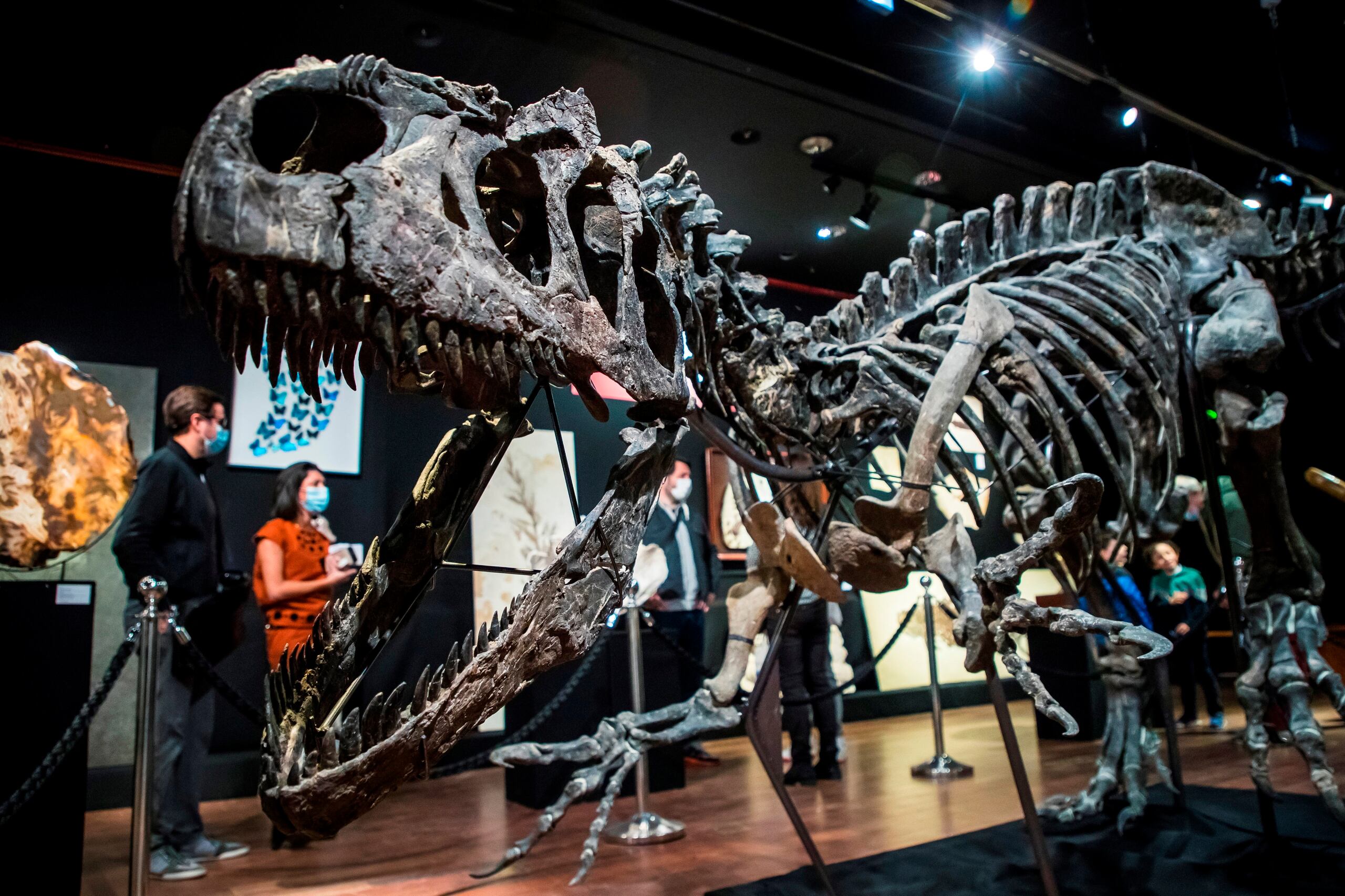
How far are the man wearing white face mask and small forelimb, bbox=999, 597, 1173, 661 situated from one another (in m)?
3.56

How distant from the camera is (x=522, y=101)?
524 cm

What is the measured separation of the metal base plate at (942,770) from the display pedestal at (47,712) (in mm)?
4302

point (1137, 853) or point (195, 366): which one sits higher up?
point (195, 366)

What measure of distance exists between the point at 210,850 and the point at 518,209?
3571 mm

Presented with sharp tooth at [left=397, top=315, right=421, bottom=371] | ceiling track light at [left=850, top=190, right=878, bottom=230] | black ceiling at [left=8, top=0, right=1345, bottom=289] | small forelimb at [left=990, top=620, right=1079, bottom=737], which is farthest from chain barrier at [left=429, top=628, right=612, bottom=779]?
ceiling track light at [left=850, top=190, right=878, bottom=230]

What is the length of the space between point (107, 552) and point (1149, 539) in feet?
18.3

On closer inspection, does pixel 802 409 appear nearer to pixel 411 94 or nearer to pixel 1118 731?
pixel 411 94

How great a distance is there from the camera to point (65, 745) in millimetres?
3189

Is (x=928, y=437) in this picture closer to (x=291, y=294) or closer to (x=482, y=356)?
(x=482, y=356)

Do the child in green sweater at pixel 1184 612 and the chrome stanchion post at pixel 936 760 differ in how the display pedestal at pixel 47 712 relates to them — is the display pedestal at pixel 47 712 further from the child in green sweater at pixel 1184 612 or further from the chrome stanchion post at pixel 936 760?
the child in green sweater at pixel 1184 612

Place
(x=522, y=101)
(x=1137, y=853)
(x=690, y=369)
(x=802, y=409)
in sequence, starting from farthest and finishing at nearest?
(x=522, y=101), (x=1137, y=853), (x=802, y=409), (x=690, y=369)

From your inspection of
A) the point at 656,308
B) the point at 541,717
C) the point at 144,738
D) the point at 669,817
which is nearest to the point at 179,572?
the point at 144,738

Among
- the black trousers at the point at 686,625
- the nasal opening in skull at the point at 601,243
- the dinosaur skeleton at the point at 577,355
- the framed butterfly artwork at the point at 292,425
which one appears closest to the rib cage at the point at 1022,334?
the dinosaur skeleton at the point at 577,355

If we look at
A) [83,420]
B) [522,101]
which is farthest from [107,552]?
[522,101]
